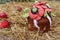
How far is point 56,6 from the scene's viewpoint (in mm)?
2047

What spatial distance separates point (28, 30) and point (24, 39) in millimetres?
105

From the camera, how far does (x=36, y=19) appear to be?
4.73ft

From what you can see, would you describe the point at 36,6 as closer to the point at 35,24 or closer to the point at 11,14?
the point at 35,24

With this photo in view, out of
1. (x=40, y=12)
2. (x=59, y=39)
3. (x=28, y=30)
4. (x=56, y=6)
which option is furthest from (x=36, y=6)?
(x=56, y=6)

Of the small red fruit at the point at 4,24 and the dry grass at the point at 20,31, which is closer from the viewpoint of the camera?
the dry grass at the point at 20,31

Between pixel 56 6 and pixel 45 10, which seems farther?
pixel 56 6

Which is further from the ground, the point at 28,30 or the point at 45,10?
the point at 45,10

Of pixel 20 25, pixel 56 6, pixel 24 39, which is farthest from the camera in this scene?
pixel 56 6

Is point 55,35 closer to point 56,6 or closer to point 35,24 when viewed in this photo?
point 35,24

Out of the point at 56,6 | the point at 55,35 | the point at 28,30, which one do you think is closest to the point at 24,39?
the point at 28,30

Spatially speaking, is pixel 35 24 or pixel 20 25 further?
pixel 20 25

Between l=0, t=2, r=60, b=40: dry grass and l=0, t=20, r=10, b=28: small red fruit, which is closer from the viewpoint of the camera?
l=0, t=2, r=60, b=40: dry grass

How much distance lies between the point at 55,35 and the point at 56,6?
2.16ft

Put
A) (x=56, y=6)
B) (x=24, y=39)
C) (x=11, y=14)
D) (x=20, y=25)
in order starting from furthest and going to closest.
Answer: (x=56, y=6), (x=11, y=14), (x=20, y=25), (x=24, y=39)
